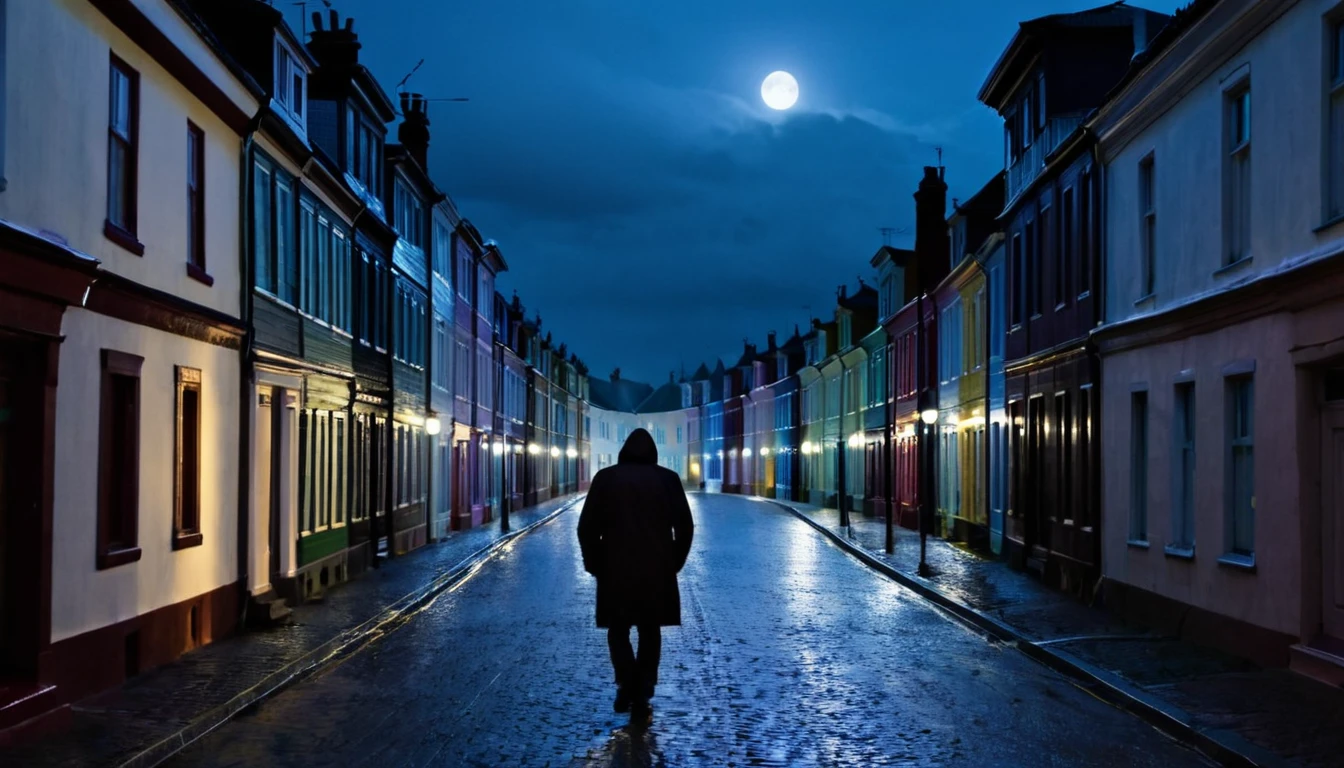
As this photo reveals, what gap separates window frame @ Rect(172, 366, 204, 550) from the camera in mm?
15367

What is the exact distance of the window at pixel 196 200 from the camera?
635 inches

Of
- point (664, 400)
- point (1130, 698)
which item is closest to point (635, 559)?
point (1130, 698)

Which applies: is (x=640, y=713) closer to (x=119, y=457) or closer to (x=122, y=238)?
(x=119, y=457)

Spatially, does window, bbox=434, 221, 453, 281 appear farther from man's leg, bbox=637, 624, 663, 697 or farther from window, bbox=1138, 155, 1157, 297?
man's leg, bbox=637, 624, 663, 697

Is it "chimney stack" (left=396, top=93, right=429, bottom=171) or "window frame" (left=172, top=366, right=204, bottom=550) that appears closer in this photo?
"window frame" (left=172, top=366, right=204, bottom=550)

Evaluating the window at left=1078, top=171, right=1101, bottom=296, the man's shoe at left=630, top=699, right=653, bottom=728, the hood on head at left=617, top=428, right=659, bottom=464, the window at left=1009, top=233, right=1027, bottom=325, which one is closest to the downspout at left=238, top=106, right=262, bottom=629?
the hood on head at left=617, top=428, right=659, bottom=464

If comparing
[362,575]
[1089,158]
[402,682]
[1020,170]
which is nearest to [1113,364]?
[1089,158]

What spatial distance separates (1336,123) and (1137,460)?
7096mm

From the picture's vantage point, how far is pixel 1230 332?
50.2ft

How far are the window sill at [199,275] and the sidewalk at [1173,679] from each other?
31.0ft

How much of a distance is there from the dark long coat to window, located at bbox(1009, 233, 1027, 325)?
53.3 feet

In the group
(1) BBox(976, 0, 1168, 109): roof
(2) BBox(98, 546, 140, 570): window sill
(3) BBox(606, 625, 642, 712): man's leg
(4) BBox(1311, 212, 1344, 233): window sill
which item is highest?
(1) BBox(976, 0, 1168, 109): roof

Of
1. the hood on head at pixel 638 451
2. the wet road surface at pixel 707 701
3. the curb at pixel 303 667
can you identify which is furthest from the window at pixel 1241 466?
the curb at pixel 303 667

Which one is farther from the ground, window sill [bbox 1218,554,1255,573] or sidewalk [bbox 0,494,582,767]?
window sill [bbox 1218,554,1255,573]
